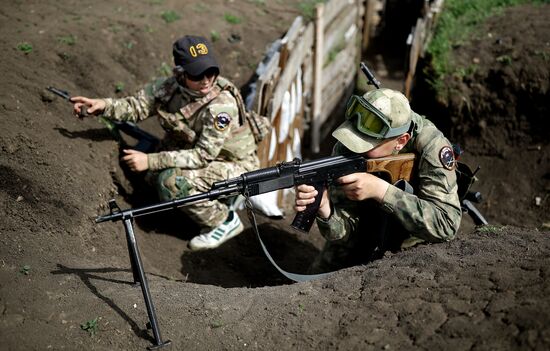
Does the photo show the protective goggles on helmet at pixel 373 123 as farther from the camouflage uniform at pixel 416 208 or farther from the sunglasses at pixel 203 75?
the sunglasses at pixel 203 75

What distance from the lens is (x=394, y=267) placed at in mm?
4184

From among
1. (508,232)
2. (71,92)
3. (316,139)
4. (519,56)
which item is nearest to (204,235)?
(71,92)

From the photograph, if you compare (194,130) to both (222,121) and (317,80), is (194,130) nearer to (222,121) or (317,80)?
(222,121)

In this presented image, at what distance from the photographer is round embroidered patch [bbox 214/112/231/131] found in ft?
17.8

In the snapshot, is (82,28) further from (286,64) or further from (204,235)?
(204,235)

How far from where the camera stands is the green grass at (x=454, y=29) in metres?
9.14

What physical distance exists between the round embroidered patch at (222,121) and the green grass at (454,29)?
15.9 feet

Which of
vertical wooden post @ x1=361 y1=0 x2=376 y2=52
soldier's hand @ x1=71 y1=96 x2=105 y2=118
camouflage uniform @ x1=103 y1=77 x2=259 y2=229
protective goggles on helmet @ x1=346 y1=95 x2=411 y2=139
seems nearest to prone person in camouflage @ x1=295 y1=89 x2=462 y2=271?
protective goggles on helmet @ x1=346 y1=95 x2=411 y2=139

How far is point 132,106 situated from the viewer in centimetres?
588

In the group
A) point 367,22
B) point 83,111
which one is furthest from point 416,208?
point 367,22

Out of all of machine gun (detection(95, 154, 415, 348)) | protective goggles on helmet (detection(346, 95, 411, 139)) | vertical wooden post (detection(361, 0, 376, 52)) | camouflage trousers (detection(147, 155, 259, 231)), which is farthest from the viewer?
vertical wooden post (detection(361, 0, 376, 52))

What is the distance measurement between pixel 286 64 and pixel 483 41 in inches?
152

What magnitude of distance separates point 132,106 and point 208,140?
3.34ft

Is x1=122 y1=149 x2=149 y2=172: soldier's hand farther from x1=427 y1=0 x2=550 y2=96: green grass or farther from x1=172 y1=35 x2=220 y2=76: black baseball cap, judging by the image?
x1=427 y1=0 x2=550 y2=96: green grass
